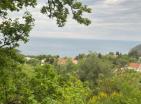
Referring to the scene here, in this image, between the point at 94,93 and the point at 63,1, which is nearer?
the point at 63,1

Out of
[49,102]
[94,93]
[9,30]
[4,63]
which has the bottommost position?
[94,93]

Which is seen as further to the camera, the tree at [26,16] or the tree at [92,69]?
the tree at [92,69]

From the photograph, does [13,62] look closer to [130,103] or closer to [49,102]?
[49,102]

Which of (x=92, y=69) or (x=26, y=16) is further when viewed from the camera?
(x=92, y=69)

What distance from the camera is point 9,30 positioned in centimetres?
1581

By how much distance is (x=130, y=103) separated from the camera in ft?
144

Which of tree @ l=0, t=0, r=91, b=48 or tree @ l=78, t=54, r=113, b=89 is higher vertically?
tree @ l=0, t=0, r=91, b=48

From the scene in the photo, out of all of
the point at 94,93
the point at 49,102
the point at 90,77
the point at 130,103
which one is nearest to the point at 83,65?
the point at 90,77

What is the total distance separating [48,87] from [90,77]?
63.4 metres

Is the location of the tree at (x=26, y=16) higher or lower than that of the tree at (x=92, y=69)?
higher

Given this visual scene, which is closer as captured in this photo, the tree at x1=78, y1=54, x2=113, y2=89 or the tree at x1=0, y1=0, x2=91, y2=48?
the tree at x1=0, y1=0, x2=91, y2=48

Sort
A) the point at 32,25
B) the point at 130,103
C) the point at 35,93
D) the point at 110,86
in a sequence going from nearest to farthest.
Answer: the point at 32,25, the point at 35,93, the point at 130,103, the point at 110,86

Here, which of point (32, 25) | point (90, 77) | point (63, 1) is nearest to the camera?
point (63, 1)

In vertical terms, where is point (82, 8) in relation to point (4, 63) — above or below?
above
